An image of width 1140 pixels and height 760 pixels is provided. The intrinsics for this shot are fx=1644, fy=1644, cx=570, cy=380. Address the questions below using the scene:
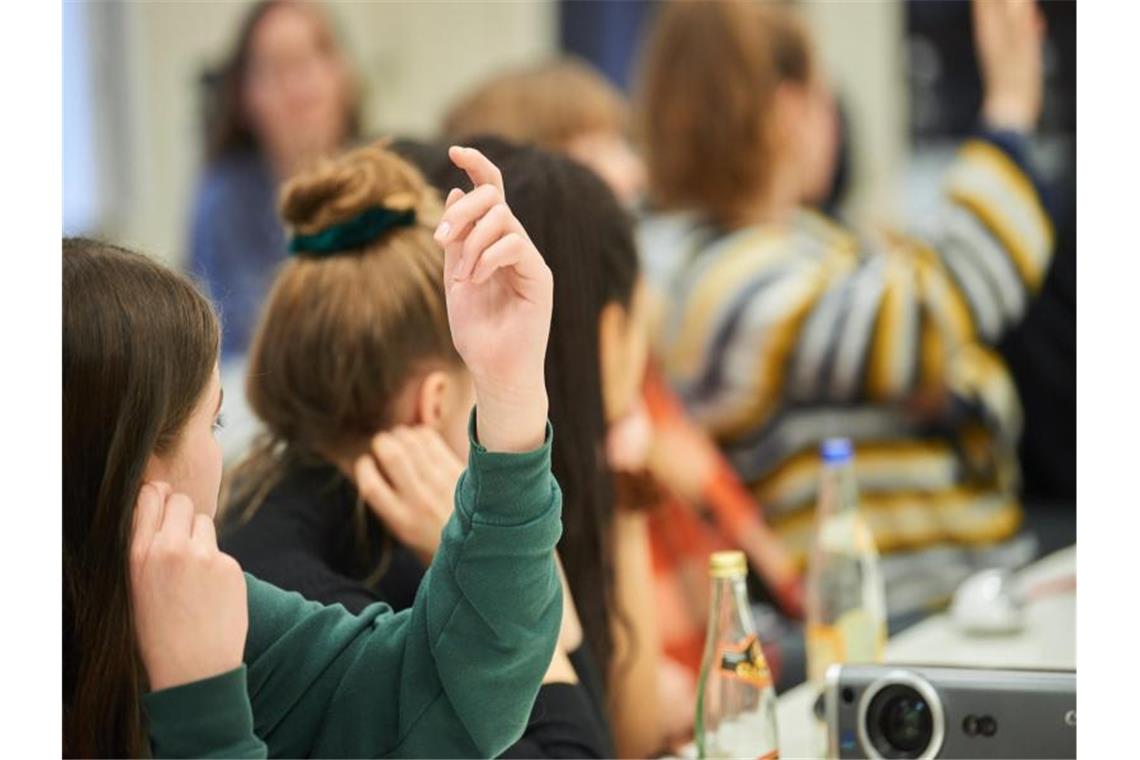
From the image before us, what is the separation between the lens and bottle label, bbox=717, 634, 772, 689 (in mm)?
1224

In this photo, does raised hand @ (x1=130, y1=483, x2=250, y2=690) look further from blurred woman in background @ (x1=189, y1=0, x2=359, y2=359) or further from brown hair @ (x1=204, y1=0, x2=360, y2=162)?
brown hair @ (x1=204, y1=0, x2=360, y2=162)

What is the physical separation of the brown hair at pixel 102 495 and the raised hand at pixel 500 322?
0.17 m

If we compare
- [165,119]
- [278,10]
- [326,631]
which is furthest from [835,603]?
[165,119]

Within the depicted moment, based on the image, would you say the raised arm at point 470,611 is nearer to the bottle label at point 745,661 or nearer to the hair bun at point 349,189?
the hair bun at point 349,189

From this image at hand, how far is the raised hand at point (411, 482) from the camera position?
1083mm

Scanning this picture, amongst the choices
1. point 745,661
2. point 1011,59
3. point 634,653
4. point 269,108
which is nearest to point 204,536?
point 745,661

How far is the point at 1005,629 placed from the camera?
1.79m

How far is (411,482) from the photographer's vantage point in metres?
1.11

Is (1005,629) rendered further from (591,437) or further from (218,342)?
(218,342)

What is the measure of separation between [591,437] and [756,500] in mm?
1466

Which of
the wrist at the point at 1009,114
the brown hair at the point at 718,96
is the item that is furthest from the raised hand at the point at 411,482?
the brown hair at the point at 718,96

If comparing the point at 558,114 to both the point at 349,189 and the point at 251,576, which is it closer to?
the point at 349,189

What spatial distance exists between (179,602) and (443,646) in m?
0.17

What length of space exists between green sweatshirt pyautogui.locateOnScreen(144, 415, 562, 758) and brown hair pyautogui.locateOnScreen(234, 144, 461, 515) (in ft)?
0.64
